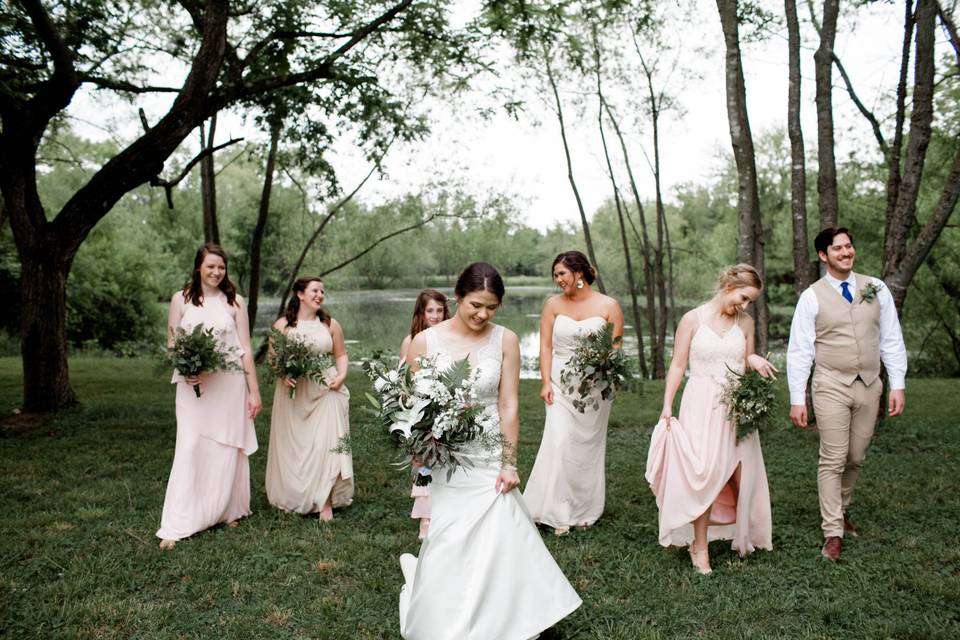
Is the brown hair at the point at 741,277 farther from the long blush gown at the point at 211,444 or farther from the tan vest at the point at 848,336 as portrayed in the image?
the long blush gown at the point at 211,444

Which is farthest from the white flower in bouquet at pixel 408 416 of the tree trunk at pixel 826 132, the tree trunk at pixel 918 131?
the tree trunk at pixel 826 132

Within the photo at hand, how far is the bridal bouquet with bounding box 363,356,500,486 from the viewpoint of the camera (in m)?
4.08

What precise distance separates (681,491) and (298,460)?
11.9ft

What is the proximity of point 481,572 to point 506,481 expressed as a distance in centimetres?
50

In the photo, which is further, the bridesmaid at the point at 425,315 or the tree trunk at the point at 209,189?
the tree trunk at the point at 209,189

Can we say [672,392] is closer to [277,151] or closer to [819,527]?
[819,527]

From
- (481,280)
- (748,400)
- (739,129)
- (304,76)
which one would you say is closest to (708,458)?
(748,400)

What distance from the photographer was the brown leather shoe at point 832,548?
19.3ft

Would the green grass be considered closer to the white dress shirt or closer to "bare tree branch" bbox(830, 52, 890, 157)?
the white dress shirt

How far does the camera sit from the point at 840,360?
5883 mm

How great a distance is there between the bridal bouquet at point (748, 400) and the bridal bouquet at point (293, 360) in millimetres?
3726

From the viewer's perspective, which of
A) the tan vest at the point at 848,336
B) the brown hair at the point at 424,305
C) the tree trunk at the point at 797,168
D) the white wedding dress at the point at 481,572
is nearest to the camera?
the white wedding dress at the point at 481,572

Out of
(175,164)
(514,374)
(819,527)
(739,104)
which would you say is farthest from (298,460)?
(175,164)

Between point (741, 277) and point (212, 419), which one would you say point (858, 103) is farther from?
point (212, 419)
